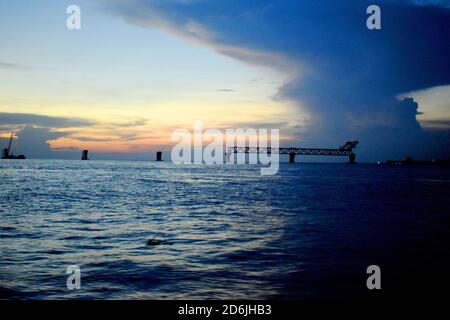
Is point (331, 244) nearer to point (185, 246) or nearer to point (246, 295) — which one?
point (185, 246)

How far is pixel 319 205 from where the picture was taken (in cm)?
3102

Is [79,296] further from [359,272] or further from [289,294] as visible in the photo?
[359,272]

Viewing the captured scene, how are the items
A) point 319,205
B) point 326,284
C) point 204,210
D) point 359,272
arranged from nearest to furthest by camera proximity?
1. point 326,284
2. point 359,272
3. point 204,210
4. point 319,205

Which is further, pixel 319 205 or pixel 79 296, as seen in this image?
pixel 319 205

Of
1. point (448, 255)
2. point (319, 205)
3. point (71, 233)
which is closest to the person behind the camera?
A: point (448, 255)

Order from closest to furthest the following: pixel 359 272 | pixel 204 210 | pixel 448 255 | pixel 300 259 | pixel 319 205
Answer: pixel 359 272, pixel 300 259, pixel 448 255, pixel 204 210, pixel 319 205

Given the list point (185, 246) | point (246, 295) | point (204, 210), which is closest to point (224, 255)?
point (185, 246)

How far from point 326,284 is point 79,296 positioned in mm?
6624

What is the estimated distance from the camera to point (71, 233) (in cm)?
1752

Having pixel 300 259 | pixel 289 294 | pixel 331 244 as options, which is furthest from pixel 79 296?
pixel 331 244

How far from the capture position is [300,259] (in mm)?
13078

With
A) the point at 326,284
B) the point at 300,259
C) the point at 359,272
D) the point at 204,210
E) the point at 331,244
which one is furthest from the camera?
the point at 204,210

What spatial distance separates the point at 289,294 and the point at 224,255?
4.38 m

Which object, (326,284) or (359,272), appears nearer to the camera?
(326,284)
